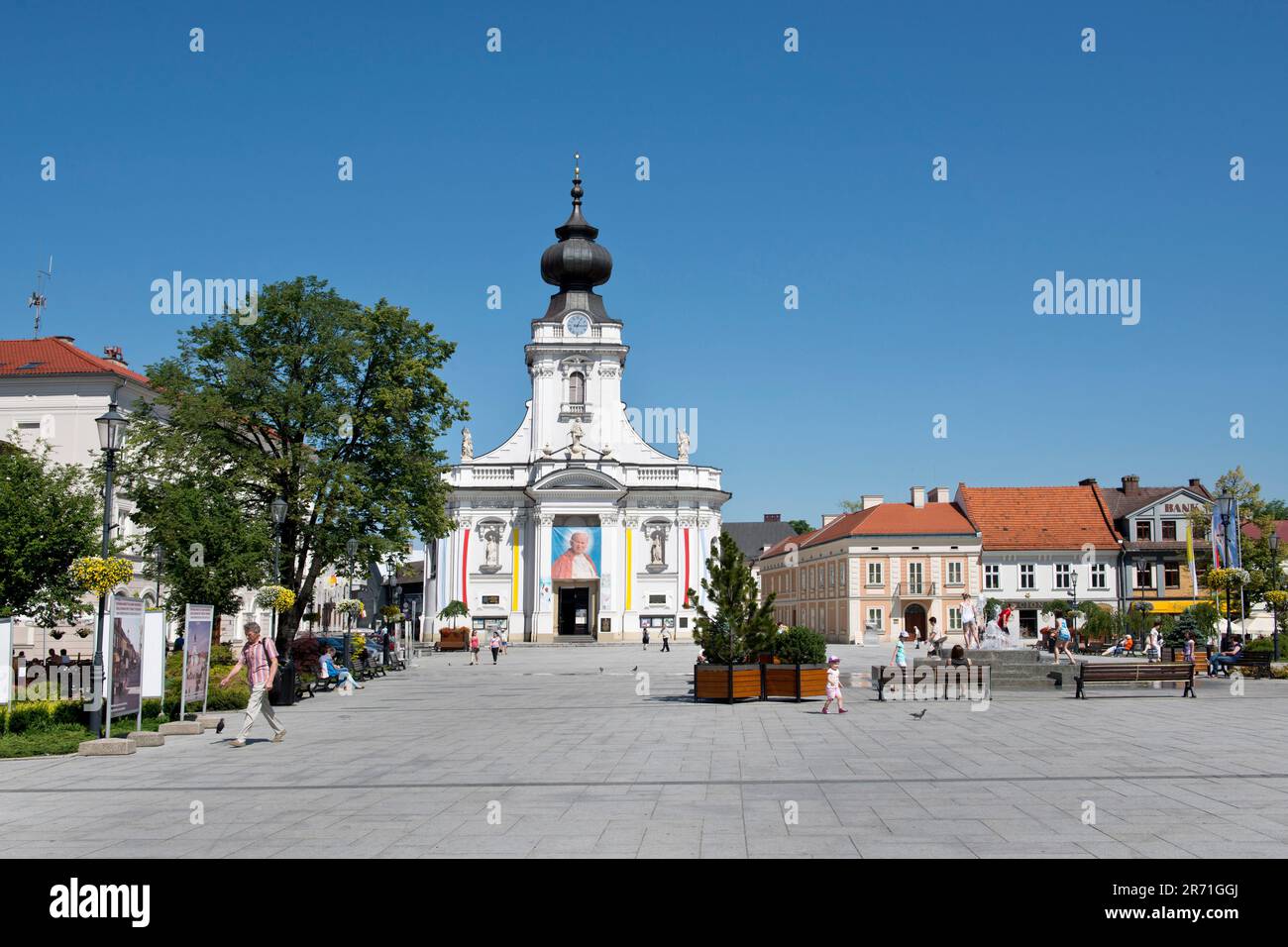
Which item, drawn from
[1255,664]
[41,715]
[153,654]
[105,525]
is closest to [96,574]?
[105,525]

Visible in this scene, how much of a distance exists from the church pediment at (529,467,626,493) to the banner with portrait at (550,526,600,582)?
269 centimetres

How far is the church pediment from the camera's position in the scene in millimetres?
75375

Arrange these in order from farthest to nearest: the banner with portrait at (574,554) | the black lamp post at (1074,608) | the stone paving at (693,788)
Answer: the banner with portrait at (574,554) < the black lamp post at (1074,608) < the stone paving at (693,788)

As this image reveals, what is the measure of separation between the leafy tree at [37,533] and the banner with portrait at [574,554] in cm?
4349

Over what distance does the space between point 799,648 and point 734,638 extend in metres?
1.34

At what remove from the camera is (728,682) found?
23.5m

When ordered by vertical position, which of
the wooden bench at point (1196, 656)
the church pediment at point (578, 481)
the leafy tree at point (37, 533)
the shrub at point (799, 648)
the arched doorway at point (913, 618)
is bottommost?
the arched doorway at point (913, 618)

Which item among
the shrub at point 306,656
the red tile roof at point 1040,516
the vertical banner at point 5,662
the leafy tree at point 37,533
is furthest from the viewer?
the red tile roof at point 1040,516

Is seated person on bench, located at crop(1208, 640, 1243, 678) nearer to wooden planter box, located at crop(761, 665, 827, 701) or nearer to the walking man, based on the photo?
wooden planter box, located at crop(761, 665, 827, 701)

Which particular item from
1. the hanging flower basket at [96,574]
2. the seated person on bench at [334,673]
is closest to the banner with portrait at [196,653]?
the hanging flower basket at [96,574]

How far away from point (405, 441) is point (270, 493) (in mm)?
4462

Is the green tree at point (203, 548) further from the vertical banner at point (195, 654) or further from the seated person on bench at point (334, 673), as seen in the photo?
the vertical banner at point (195, 654)

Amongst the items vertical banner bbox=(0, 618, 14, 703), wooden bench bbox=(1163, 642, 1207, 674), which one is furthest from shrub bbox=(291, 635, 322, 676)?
wooden bench bbox=(1163, 642, 1207, 674)

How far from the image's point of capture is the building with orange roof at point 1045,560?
71.6m
